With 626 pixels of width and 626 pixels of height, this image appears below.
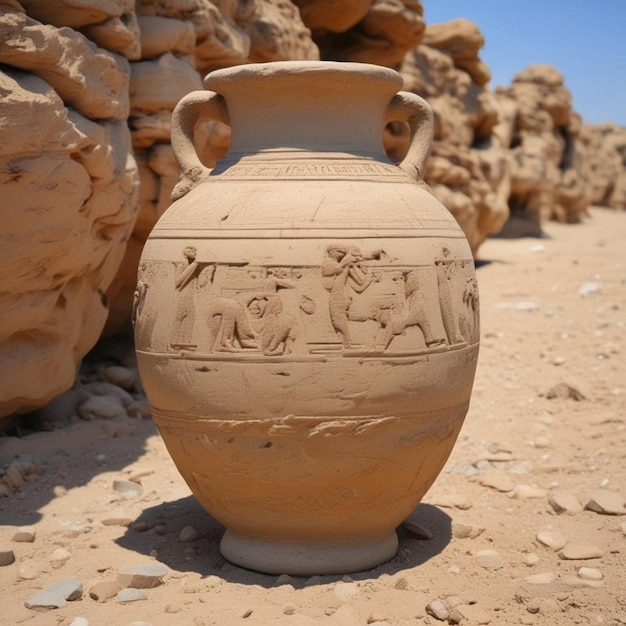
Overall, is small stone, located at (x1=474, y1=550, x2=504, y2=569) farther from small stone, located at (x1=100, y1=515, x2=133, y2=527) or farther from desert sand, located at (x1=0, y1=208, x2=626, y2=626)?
small stone, located at (x1=100, y1=515, x2=133, y2=527)

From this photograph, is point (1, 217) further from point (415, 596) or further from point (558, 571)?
point (558, 571)

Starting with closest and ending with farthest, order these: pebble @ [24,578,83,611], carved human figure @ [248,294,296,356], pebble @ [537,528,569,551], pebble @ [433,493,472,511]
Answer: carved human figure @ [248,294,296,356] < pebble @ [24,578,83,611] < pebble @ [537,528,569,551] < pebble @ [433,493,472,511]

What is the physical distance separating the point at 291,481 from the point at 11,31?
95.6 inches

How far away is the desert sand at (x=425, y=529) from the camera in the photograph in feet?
11.0

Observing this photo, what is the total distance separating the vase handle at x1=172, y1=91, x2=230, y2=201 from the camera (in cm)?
388

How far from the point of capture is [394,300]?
3.35 m

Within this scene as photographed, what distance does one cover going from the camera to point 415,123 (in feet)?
13.2

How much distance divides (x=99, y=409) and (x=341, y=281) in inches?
127

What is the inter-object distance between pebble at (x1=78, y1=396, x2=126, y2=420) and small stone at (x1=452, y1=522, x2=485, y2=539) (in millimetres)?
2724

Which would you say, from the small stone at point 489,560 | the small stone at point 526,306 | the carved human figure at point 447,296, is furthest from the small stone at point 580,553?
the small stone at point 526,306

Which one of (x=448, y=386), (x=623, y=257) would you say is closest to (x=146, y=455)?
(x=448, y=386)

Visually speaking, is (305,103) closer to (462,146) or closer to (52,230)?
(52,230)

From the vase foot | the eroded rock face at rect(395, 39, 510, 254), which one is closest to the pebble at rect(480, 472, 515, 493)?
the vase foot

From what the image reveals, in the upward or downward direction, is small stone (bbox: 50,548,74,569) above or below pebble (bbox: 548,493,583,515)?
below
